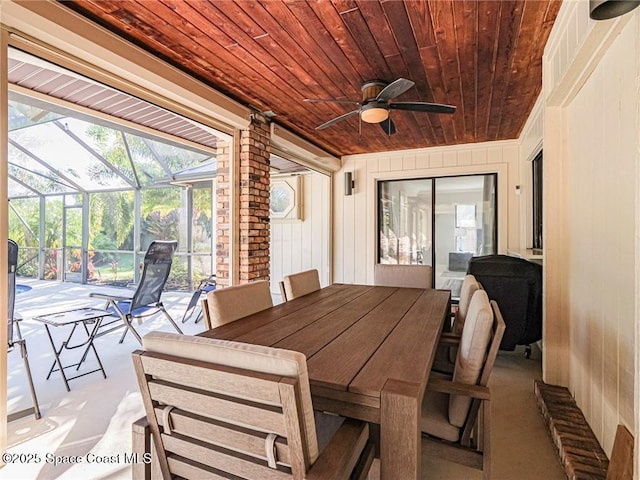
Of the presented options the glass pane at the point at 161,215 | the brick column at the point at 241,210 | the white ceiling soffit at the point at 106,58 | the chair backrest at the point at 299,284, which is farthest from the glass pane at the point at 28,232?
the chair backrest at the point at 299,284

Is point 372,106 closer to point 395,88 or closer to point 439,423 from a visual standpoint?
point 395,88

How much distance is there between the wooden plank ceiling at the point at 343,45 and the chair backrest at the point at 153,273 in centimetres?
185

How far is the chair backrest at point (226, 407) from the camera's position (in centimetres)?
78

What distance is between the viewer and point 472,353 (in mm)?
1351

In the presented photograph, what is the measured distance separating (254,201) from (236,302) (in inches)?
69.8

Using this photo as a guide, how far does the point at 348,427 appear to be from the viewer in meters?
1.01

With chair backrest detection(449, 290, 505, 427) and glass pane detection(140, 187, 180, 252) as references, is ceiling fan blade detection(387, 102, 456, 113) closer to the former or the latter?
chair backrest detection(449, 290, 505, 427)

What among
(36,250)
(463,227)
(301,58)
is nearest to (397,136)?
(463,227)

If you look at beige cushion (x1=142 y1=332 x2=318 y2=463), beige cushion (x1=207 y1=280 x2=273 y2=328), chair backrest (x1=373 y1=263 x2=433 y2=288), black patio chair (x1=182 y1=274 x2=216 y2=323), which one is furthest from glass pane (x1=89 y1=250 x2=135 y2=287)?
beige cushion (x1=142 y1=332 x2=318 y2=463)

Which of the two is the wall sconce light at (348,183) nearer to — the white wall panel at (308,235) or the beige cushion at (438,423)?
the white wall panel at (308,235)

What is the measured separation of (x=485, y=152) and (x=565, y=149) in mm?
2701

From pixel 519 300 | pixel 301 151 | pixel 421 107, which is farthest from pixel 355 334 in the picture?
pixel 301 151

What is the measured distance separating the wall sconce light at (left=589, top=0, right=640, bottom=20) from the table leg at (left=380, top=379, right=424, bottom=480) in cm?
133

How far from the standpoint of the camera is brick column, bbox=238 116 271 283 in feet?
11.2
